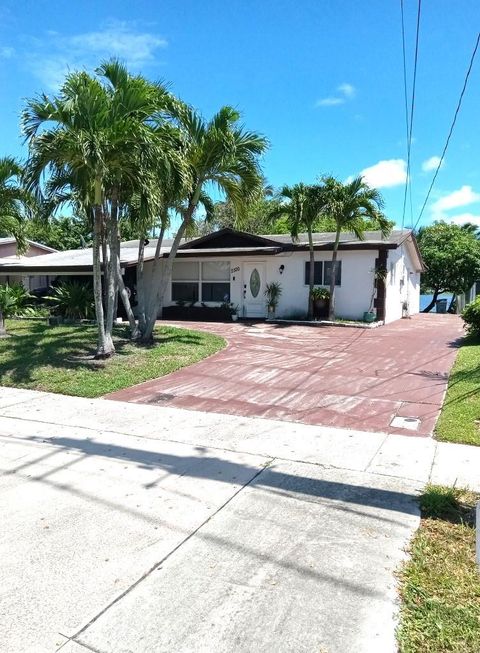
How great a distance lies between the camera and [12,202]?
13703mm

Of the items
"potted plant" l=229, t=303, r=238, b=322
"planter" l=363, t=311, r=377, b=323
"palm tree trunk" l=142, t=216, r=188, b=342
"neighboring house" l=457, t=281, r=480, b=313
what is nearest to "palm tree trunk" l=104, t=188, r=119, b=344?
"palm tree trunk" l=142, t=216, r=188, b=342

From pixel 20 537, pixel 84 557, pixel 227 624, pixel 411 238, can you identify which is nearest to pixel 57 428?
pixel 20 537

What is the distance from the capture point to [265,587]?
300cm

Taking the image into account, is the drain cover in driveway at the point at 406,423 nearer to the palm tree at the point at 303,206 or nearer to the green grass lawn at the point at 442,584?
the green grass lawn at the point at 442,584

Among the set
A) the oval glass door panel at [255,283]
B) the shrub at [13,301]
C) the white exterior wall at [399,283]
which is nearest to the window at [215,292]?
the oval glass door panel at [255,283]

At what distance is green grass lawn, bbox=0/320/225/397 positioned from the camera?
9000 mm

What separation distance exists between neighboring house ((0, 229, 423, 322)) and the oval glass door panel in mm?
19

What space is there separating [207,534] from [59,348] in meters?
8.71

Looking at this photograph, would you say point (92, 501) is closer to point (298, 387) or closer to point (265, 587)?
point (265, 587)

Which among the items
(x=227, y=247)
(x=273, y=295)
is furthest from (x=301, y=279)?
(x=227, y=247)

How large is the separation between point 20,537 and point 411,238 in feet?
70.9

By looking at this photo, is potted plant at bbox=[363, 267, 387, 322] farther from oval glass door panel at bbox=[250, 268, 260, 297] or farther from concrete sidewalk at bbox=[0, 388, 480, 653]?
concrete sidewalk at bbox=[0, 388, 480, 653]

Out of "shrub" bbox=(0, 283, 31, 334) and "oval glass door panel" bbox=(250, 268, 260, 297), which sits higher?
"oval glass door panel" bbox=(250, 268, 260, 297)

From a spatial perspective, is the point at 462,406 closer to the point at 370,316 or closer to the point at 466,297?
the point at 370,316
